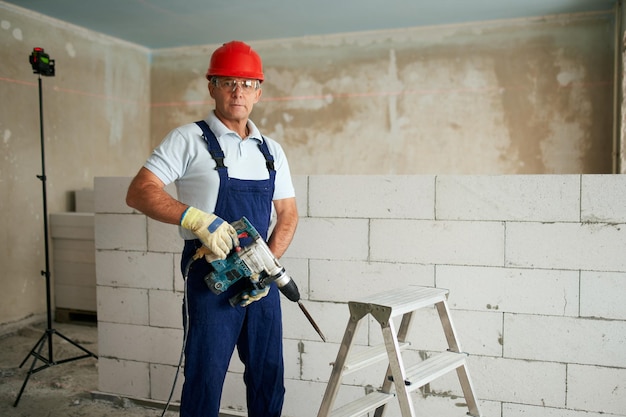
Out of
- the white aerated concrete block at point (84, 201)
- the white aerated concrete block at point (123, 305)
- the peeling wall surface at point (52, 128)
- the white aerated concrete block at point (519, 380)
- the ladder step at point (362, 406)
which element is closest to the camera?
the ladder step at point (362, 406)

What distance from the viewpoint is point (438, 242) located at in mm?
2498

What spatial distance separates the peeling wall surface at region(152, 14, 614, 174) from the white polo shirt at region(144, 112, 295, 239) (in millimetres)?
3716

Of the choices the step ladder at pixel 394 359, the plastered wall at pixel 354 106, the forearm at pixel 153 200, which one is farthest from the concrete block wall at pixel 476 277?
the plastered wall at pixel 354 106

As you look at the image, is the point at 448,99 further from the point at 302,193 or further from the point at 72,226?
the point at 72,226

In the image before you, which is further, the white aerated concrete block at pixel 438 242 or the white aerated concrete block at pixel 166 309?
the white aerated concrete block at pixel 166 309

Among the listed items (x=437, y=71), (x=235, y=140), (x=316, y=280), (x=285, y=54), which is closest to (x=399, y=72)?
(x=437, y=71)

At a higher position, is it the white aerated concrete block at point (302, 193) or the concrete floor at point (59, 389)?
the white aerated concrete block at point (302, 193)

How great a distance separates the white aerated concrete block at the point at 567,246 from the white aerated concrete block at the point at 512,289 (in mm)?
47

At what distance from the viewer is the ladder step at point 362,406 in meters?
1.85

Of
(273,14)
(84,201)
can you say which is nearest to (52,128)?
(84,201)

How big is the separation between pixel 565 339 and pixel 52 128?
4.36m

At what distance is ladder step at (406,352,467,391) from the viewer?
1797mm

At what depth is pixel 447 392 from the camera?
8.32ft

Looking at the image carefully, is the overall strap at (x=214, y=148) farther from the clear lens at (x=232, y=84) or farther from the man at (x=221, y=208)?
the clear lens at (x=232, y=84)
